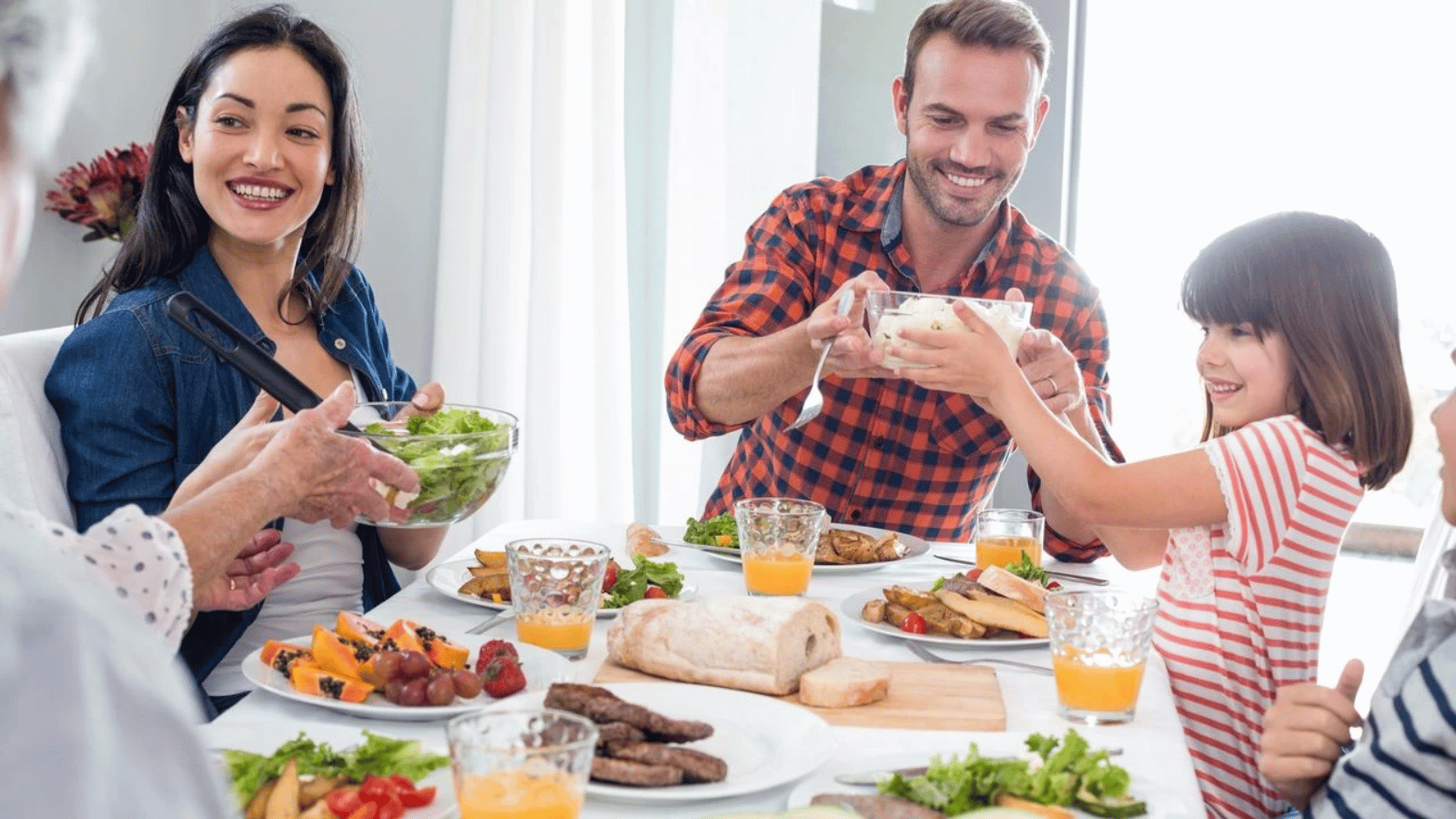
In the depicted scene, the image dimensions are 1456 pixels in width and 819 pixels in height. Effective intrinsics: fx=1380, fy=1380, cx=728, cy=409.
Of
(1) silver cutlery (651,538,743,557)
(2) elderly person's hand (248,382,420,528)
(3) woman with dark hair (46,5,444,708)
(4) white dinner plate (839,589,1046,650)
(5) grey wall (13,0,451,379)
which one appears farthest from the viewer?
(5) grey wall (13,0,451,379)

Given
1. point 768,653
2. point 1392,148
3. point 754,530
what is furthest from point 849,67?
point 768,653

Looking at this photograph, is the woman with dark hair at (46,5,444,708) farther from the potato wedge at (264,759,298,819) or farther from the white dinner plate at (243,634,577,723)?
the potato wedge at (264,759,298,819)

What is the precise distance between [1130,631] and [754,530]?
22.5 inches

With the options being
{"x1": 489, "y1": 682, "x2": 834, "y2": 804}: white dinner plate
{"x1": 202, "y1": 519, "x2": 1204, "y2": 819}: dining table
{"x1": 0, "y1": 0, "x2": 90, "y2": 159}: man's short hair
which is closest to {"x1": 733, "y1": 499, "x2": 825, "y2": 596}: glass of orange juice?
{"x1": 202, "y1": 519, "x2": 1204, "y2": 819}: dining table

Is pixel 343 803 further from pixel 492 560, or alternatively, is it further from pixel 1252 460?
pixel 1252 460

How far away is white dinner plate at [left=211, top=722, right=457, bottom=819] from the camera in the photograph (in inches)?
44.8

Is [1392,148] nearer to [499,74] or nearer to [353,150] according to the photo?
[499,74]

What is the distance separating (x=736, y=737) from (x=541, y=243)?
2.55m

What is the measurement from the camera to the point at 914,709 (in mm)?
1436

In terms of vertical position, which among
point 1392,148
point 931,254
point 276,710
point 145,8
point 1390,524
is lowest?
point 1390,524

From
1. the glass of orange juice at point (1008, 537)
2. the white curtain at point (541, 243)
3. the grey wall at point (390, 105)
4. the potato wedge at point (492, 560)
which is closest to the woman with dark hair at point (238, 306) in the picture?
the potato wedge at point (492, 560)

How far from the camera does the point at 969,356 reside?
1.91 metres

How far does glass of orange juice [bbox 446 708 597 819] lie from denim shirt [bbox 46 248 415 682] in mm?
1115

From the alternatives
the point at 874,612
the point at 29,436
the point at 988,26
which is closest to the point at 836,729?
the point at 874,612
